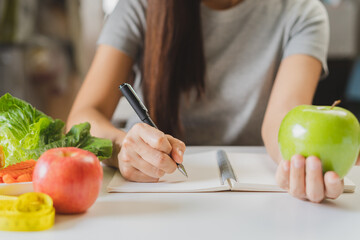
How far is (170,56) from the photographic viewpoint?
118 centimetres

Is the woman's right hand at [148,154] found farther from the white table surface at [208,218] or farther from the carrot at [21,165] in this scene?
the carrot at [21,165]

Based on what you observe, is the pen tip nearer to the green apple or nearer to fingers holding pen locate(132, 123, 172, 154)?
fingers holding pen locate(132, 123, 172, 154)

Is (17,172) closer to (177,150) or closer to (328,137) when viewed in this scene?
(177,150)

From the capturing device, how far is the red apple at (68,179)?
59cm

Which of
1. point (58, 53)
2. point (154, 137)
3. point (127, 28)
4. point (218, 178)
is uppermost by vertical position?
point (127, 28)

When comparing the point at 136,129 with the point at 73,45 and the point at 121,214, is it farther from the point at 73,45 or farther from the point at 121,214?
the point at 73,45

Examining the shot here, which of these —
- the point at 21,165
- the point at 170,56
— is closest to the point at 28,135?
the point at 21,165

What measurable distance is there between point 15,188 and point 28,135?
176 millimetres

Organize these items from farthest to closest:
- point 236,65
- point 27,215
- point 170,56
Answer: point 236,65 → point 170,56 → point 27,215

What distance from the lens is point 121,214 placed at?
0.62 metres

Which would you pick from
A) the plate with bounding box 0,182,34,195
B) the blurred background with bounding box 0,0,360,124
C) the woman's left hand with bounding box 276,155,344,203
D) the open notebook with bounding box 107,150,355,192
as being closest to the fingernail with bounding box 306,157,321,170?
the woman's left hand with bounding box 276,155,344,203

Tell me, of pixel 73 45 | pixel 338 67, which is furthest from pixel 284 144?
pixel 73 45

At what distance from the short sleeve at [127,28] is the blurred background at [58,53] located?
162cm

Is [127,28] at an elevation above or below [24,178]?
above
